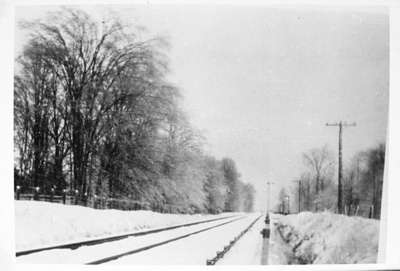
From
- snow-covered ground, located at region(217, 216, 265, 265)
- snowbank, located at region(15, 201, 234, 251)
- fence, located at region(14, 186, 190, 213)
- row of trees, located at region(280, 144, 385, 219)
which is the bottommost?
snow-covered ground, located at region(217, 216, 265, 265)

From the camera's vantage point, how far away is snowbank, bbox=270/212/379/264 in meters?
6.11

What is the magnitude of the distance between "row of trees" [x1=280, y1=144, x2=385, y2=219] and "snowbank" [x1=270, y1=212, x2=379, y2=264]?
0.12 meters

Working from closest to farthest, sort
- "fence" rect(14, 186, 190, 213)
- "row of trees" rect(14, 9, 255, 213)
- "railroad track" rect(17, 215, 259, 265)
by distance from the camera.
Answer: "railroad track" rect(17, 215, 259, 265), "row of trees" rect(14, 9, 255, 213), "fence" rect(14, 186, 190, 213)

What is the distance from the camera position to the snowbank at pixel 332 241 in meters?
6.11

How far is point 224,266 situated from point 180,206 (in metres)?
0.95

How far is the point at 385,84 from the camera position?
19.6 ft

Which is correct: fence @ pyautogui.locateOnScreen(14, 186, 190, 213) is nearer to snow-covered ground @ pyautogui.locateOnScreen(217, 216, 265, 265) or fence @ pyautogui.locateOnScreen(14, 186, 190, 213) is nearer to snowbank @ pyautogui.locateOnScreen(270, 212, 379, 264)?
snow-covered ground @ pyautogui.locateOnScreen(217, 216, 265, 265)

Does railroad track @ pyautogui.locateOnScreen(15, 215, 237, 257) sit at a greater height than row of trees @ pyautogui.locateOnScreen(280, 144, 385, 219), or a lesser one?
lesser

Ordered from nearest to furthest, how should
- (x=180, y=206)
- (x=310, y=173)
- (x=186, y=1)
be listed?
1. (x=186, y=1)
2. (x=310, y=173)
3. (x=180, y=206)

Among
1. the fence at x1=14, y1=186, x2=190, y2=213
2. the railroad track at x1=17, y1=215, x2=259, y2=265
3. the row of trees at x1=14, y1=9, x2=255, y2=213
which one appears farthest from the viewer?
the fence at x1=14, y1=186, x2=190, y2=213

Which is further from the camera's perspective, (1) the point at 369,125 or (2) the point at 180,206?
(2) the point at 180,206

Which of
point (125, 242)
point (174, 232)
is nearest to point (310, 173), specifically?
point (174, 232)

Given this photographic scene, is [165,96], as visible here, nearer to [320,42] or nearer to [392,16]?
[320,42]

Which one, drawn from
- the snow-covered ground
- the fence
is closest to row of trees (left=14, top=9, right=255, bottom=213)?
the fence
